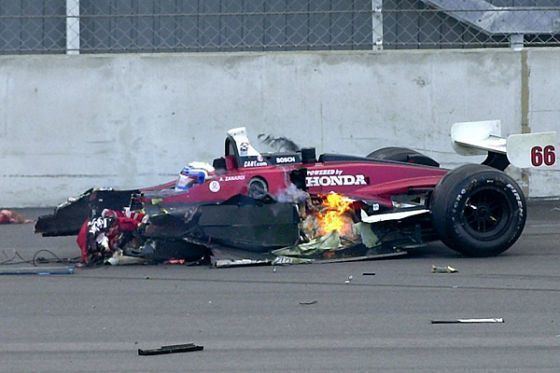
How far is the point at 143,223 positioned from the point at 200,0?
7208 mm

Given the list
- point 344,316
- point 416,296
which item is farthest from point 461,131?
point 344,316

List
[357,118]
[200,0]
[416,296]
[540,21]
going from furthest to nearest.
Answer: [200,0] → [540,21] → [357,118] → [416,296]

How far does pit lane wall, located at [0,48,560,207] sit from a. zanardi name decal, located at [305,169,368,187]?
3532 mm

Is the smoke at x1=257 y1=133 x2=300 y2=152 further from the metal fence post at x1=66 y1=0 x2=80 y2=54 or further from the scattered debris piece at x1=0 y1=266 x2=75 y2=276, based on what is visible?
the scattered debris piece at x1=0 y1=266 x2=75 y2=276

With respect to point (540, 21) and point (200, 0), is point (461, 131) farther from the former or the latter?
point (200, 0)

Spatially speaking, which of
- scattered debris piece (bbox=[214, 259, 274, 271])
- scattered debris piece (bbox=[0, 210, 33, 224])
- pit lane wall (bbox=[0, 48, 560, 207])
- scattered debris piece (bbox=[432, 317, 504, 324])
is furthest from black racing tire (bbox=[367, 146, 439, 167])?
scattered debris piece (bbox=[432, 317, 504, 324])

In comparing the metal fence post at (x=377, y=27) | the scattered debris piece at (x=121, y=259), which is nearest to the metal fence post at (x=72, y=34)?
the metal fence post at (x=377, y=27)

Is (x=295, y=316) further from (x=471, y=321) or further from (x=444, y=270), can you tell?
(x=444, y=270)

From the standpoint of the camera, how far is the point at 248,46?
52.0 feet

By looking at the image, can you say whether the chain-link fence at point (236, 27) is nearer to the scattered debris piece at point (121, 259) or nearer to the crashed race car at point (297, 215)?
the crashed race car at point (297, 215)

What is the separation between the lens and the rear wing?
10.8m

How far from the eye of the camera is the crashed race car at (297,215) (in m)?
9.92

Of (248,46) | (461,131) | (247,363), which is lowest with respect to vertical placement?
(247,363)

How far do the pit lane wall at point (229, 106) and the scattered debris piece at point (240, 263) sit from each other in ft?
13.7
